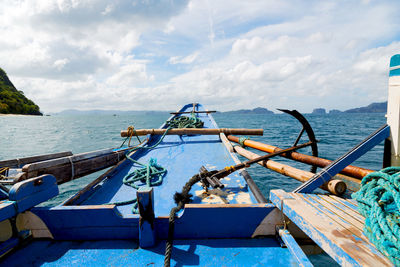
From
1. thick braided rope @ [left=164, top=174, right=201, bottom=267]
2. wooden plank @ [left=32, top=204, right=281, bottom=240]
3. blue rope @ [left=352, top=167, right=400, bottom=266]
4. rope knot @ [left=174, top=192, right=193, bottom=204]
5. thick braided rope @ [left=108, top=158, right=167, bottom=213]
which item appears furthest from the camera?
thick braided rope @ [left=108, top=158, right=167, bottom=213]

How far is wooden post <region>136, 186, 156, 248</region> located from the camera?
182 cm

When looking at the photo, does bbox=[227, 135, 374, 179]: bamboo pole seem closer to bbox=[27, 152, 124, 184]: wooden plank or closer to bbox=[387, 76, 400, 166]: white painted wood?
bbox=[387, 76, 400, 166]: white painted wood

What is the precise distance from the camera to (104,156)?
15.5ft

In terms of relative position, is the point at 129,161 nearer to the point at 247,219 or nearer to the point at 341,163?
the point at 247,219

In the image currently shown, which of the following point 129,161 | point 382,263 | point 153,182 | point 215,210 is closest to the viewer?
point 382,263

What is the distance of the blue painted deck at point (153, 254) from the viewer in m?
1.80

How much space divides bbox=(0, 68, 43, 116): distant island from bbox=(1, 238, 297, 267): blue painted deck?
279 feet

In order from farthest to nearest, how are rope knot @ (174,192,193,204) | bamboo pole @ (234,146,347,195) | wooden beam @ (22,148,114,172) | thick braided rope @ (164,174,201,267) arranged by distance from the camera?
wooden beam @ (22,148,114,172) → bamboo pole @ (234,146,347,195) → rope knot @ (174,192,193,204) → thick braided rope @ (164,174,201,267)

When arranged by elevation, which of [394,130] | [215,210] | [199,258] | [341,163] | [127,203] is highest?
[394,130]

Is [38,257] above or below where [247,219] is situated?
below

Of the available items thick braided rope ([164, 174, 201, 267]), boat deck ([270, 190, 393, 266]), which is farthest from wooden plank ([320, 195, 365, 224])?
thick braided rope ([164, 174, 201, 267])

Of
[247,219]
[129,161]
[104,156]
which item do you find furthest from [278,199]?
[104,156]

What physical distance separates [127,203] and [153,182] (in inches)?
26.0

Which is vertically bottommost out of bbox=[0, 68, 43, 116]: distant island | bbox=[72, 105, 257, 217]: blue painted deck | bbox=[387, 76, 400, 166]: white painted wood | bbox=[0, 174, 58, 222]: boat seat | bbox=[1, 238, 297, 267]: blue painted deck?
bbox=[1, 238, 297, 267]: blue painted deck
